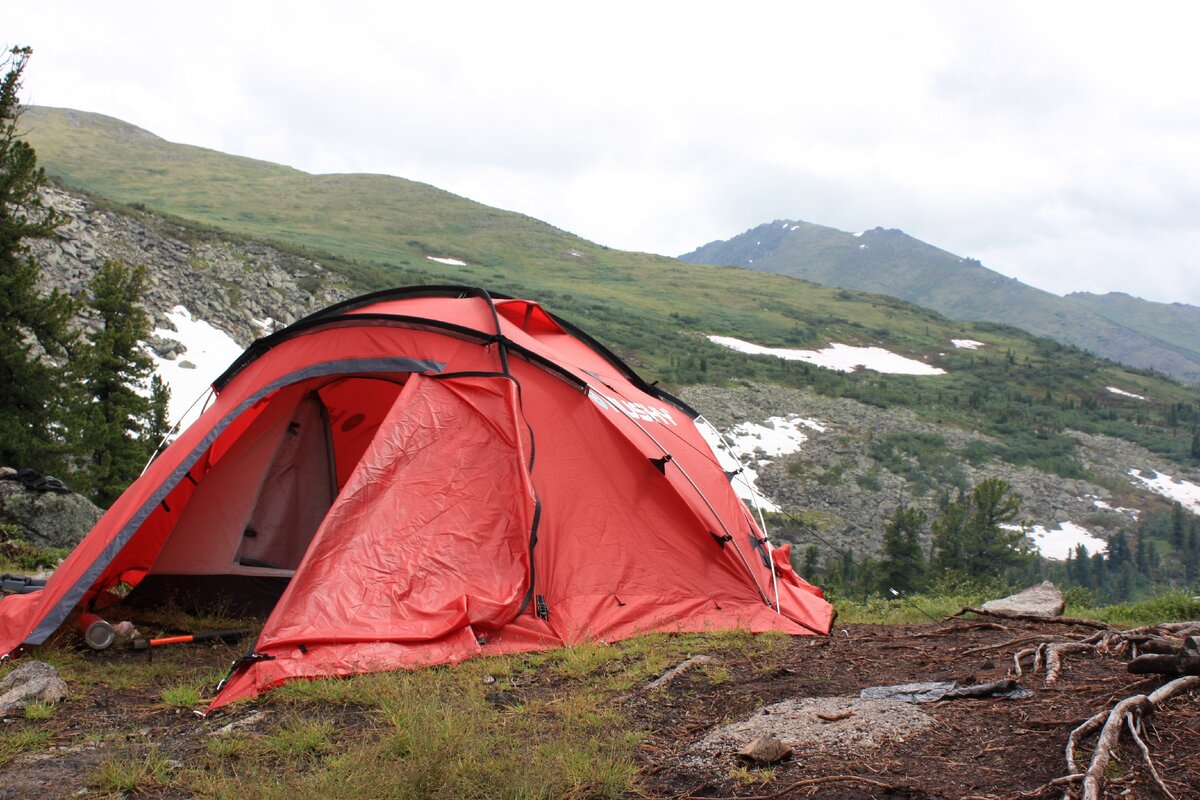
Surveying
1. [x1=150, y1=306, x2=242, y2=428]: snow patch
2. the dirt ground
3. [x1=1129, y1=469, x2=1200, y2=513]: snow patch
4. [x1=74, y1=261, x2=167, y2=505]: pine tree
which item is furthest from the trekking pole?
[x1=1129, y1=469, x2=1200, y2=513]: snow patch

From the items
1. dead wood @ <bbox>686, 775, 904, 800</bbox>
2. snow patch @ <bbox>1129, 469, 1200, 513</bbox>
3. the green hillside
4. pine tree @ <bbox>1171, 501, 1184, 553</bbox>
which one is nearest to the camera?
dead wood @ <bbox>686, 775, 904, 800</bbox>

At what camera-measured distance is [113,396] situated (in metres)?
20.6

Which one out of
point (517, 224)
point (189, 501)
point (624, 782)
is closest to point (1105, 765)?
point (624, 782)

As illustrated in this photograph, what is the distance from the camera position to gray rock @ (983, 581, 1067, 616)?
29.8 ft

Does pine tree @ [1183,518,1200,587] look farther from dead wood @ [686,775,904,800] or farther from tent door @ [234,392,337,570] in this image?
dead wood @ [686,775,904,800]

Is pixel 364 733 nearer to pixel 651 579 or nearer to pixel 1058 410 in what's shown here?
pixel 651 579

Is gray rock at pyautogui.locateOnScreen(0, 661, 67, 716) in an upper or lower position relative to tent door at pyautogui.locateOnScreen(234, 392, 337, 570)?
lower

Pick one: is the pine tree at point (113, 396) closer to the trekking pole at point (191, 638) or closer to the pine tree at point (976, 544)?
the trekking pole at point (191, 638)

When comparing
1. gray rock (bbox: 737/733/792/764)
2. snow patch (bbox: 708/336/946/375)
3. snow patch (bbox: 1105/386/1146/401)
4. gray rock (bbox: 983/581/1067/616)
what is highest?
snow patch (bbox: 1105/386/1146/401)

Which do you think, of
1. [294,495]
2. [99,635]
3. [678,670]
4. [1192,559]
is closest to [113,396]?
[294,495]

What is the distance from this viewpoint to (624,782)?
4.15m

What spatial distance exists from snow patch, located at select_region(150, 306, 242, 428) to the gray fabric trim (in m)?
22.8

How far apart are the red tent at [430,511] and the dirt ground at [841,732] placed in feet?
3.03

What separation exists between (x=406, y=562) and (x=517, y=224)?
130m
